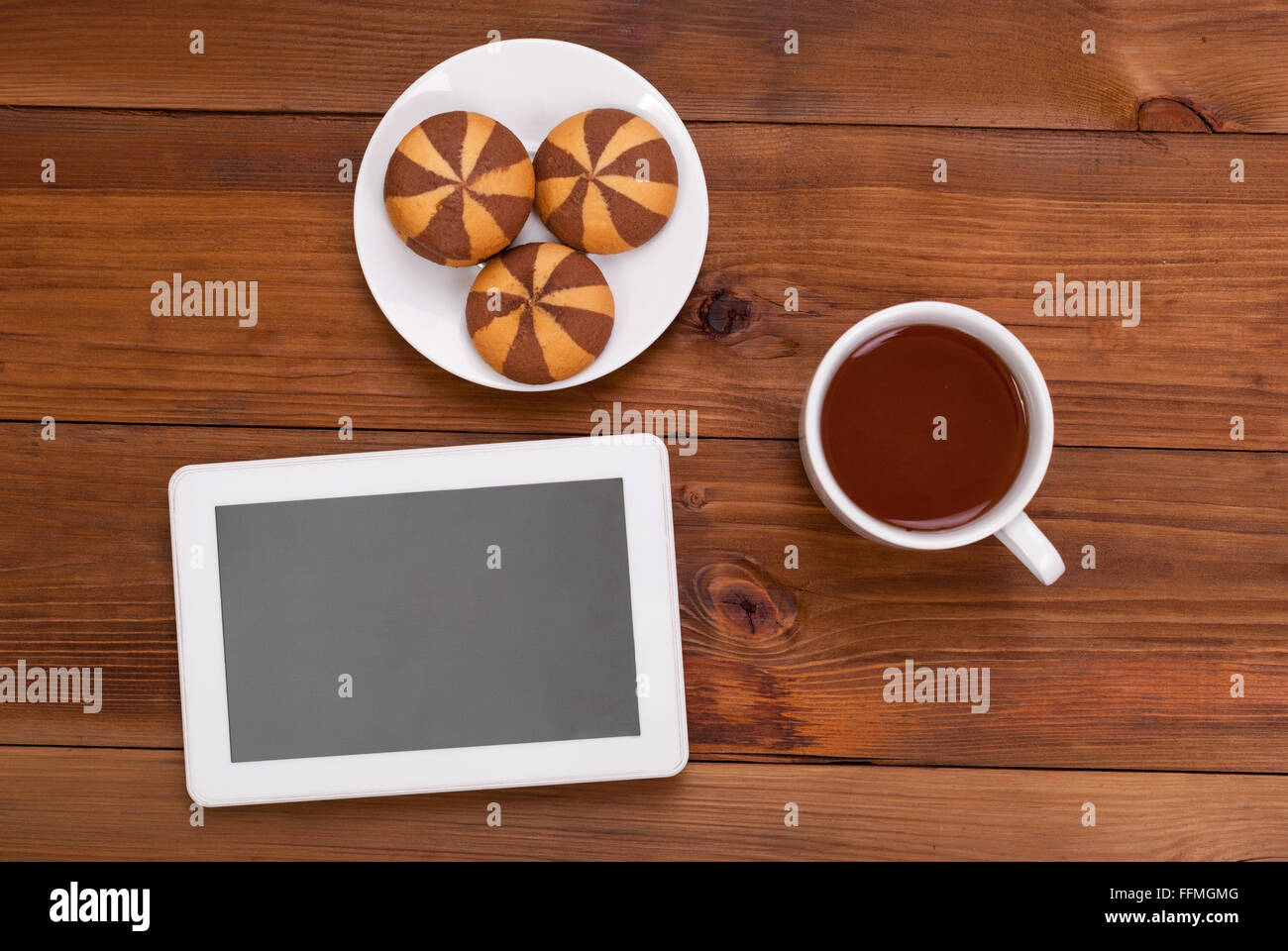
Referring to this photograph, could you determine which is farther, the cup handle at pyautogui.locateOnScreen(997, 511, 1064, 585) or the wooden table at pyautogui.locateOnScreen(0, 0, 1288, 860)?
the wooden table at pyautogui.locateOnScreen(0, 0, 1288, 860)

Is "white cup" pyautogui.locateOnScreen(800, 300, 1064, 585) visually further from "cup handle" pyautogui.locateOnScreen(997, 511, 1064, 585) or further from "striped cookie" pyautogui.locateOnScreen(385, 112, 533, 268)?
"striped cookie" pyautogui.locateOnScreen(385, 112, 533, 268)

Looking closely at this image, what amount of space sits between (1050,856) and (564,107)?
79cm

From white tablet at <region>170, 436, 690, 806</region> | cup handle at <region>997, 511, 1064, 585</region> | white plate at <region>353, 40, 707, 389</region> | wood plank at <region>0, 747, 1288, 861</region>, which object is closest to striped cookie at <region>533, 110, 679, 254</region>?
white plate at <region>353, 40, 707, 389</region>

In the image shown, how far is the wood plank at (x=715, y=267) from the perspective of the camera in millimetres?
807

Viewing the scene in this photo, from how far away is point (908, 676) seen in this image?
81cm

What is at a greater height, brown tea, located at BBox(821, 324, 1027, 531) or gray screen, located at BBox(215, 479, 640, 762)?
brown tea, located at BBox(821, 324, 1027, 531)

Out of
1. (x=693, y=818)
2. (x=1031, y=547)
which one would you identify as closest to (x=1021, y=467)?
(x=1031, y=547)

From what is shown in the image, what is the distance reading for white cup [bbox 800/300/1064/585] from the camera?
67cm

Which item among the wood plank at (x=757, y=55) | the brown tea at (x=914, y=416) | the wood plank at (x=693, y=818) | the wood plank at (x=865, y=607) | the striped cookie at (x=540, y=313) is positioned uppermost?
the wood plank at (x=757, y=55)

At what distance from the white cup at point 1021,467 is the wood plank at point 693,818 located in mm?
254

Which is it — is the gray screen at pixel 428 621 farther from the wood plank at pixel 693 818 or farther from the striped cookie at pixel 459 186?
the striped cookie at pixel 459 186

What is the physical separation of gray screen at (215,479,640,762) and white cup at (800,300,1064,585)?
18 centimetres

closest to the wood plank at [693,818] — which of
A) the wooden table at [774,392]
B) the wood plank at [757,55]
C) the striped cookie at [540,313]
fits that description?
the wooden table at [774,392]

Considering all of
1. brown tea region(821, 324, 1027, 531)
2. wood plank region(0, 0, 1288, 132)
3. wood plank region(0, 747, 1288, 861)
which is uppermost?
wood plank region(0, 0, 1288, 132)
